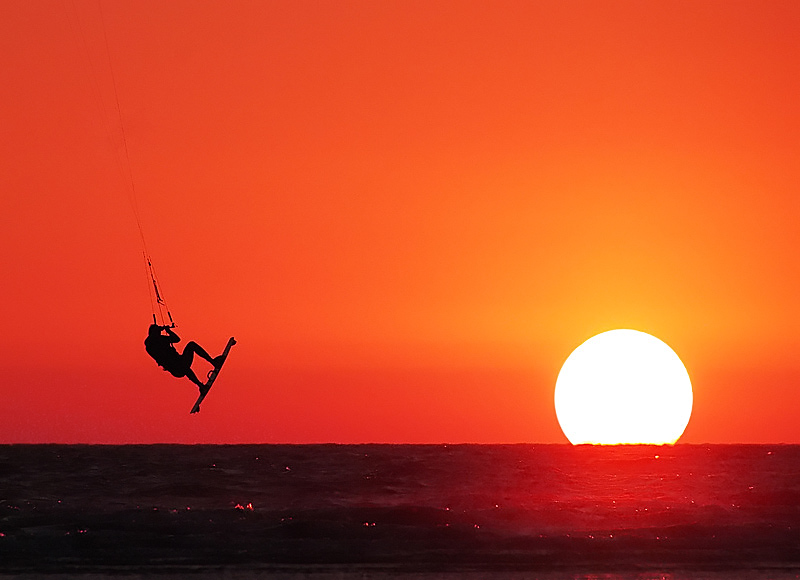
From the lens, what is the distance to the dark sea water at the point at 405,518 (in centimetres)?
2188

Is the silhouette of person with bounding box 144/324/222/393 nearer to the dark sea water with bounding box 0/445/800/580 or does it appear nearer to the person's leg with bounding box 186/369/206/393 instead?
the person's leg with bounding box 186/369/206/393

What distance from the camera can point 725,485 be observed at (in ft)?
149

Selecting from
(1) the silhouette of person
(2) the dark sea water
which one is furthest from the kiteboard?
(2) the dark sea water

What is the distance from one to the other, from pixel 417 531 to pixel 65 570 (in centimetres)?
904

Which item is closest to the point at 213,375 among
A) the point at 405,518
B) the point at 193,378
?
the point at 193,378

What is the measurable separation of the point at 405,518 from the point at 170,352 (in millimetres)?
10838

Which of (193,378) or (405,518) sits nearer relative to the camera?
(193,378)

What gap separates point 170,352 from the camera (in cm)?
2320

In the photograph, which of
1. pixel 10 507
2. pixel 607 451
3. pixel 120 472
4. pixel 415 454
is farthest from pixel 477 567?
pixel 607 451

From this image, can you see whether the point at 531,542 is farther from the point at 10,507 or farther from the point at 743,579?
the point at 10,507

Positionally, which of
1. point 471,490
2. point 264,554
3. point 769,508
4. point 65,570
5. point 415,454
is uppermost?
point 415,454

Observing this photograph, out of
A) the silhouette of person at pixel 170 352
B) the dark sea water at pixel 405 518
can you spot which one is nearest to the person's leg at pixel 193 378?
the silhouette of person at pixel 170 352

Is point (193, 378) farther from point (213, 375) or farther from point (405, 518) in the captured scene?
point (405, 518)

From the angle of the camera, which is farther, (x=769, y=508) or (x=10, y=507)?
(x=10, y=507)
